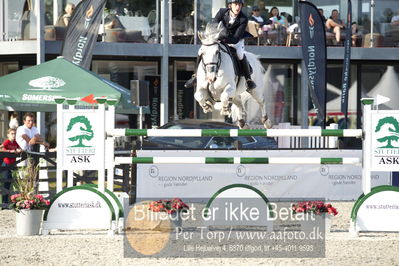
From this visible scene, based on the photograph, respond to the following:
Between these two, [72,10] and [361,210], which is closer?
[361,210]

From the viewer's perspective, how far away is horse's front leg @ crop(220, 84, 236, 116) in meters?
10.4

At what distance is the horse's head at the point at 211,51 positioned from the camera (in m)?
10.3

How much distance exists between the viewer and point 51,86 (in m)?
14.4

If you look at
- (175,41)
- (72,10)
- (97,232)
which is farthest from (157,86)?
(97,232)

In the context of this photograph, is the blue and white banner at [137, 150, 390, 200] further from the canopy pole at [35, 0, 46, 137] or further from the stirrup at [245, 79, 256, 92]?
the canopy pole at [35, 0, 46, 137]

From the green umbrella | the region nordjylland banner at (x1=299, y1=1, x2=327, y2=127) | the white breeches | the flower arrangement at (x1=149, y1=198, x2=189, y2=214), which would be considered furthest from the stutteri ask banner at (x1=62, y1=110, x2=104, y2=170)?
the region nordjylland banner at (x1=299, y1=1, x2=327, y2=127)

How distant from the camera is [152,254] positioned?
8.25 metres

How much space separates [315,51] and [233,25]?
9.64 metres

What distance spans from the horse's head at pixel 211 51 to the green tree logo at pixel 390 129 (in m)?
2.15

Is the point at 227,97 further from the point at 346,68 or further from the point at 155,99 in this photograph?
the point at 155,99

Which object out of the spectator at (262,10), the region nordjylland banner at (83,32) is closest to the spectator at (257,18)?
the spectator at (262,10)

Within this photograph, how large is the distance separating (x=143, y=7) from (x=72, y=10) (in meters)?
1.90

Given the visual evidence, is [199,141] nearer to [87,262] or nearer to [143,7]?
[143,7]

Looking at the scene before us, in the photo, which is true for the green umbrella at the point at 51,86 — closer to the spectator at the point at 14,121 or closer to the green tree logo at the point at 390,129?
the spectator at the point at 14,121
